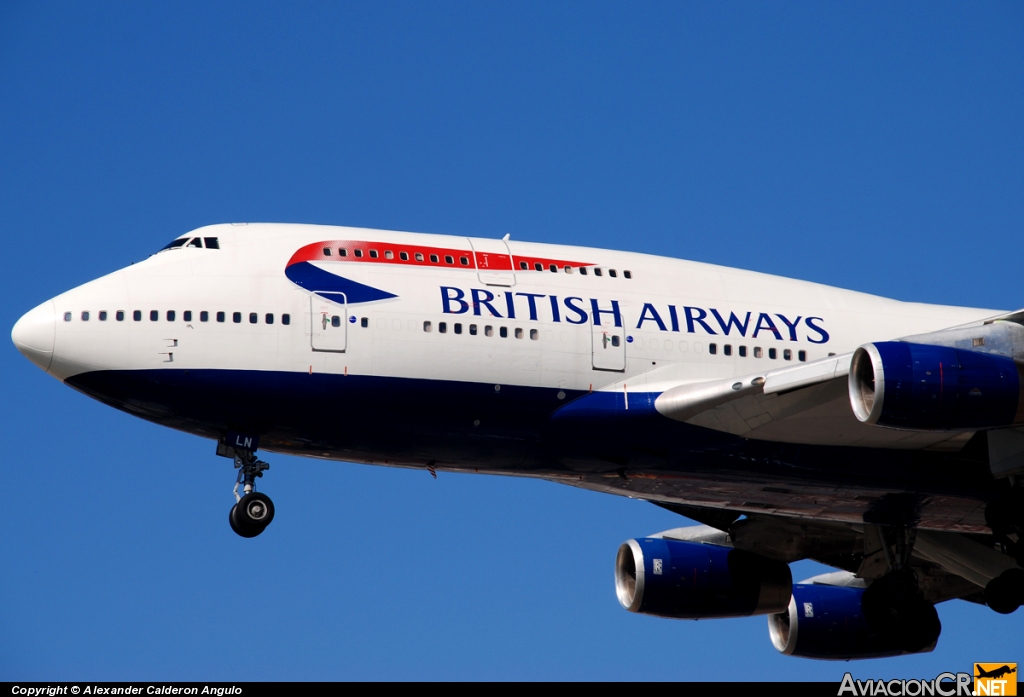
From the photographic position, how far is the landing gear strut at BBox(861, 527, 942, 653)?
112ft

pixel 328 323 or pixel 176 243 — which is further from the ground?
pixel 176 243

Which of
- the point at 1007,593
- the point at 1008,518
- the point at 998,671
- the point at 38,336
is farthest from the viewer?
the point at 1007,593

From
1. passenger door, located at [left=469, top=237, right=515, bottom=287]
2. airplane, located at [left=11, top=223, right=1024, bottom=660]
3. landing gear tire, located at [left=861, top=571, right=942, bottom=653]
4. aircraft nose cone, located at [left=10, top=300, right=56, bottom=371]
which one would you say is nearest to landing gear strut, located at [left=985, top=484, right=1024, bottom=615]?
airplane, located at [left=11, top=223, right=1024, bottom=660]

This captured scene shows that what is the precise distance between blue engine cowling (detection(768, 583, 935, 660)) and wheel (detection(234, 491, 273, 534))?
43.3ft

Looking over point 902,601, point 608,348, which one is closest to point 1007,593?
point 902,601

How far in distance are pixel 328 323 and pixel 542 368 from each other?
3915mm

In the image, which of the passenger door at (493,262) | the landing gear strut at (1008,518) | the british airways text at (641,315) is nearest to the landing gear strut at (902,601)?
the landing gear strut at (1008,518)

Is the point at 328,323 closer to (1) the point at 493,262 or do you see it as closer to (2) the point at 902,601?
(1) the point at 493,262

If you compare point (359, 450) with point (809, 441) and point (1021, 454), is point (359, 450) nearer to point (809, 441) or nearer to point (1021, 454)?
point (809, 441)

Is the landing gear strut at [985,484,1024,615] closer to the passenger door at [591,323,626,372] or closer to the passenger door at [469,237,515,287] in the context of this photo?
the passenger door at [591,323,626,372]

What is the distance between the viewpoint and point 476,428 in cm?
2847

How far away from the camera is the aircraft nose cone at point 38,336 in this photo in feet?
91.0

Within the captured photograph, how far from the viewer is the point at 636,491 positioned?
106 ft

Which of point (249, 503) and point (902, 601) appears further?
point (902, 601)
